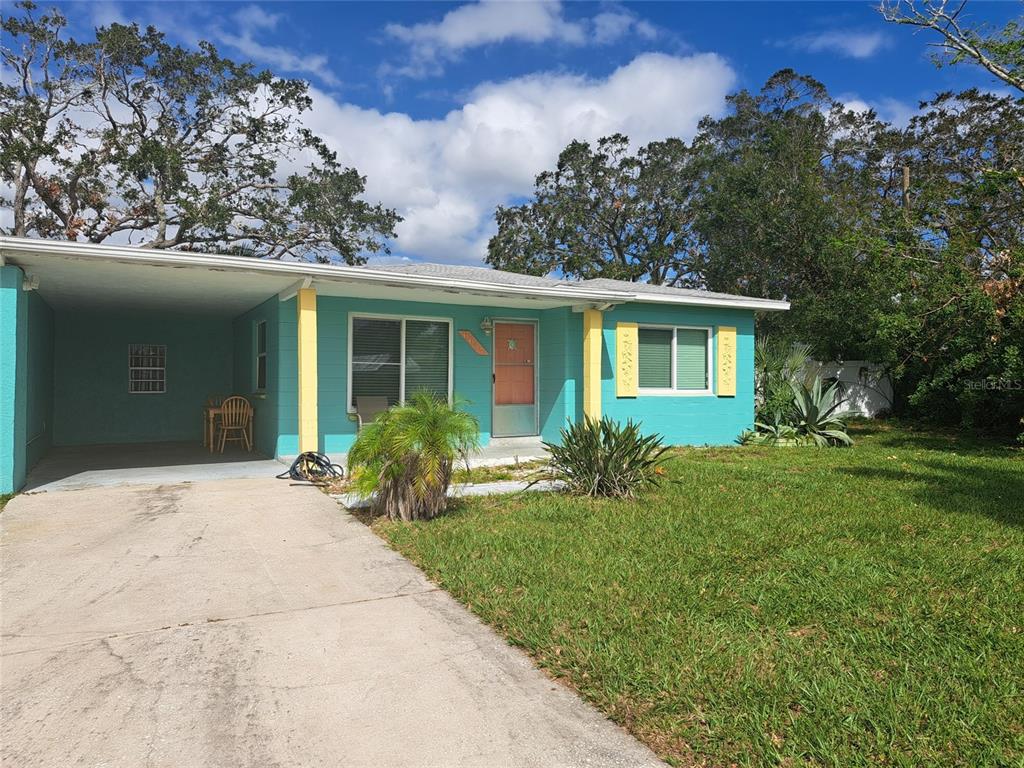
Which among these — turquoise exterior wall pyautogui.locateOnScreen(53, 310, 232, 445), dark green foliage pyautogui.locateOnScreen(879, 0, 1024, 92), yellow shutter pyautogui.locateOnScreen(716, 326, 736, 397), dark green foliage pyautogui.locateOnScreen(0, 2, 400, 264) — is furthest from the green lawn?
dark green foliage pyautogui.locateOnScreen(0, 2, 400, 264)

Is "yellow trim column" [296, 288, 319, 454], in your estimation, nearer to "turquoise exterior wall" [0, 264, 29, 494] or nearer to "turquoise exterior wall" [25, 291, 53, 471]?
"turquoise exterior wall" [0, 264, 29, 494]

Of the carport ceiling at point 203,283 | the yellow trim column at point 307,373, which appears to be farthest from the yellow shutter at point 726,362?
the yellow trim column at point 307,373

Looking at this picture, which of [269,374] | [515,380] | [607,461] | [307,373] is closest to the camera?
[607,461]

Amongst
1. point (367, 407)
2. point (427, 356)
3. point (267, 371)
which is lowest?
point (367, 407)

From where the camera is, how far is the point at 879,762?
2.27 m

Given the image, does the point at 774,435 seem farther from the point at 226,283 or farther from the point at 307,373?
the point at 226,283

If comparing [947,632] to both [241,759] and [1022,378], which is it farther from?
[1022,378]

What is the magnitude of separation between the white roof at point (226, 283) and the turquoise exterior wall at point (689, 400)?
38 centimetres

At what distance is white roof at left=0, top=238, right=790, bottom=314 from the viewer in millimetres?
7012

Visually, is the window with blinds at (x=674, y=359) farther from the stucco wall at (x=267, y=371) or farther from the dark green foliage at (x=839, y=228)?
the stucco wall at (x=267, y=371)

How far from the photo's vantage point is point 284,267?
7812 millimetres

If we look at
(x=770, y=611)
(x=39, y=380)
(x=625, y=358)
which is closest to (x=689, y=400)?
(x=625, y=358)

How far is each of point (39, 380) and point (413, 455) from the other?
7.11 metres

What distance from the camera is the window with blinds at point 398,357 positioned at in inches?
395
